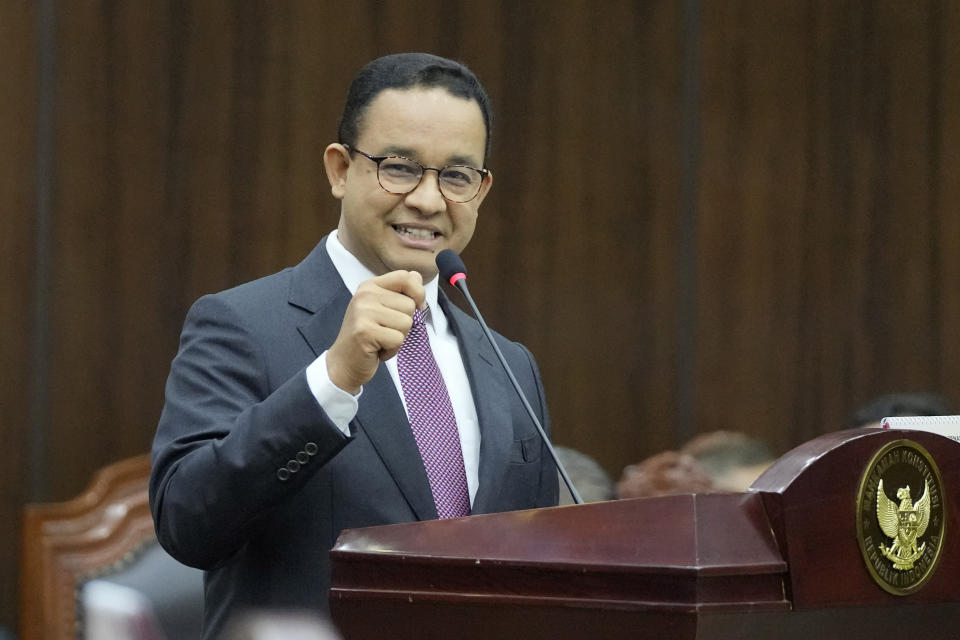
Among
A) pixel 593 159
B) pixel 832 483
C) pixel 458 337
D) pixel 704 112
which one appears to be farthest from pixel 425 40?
pixel 832 483

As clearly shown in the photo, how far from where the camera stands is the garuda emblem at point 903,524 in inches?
49.7

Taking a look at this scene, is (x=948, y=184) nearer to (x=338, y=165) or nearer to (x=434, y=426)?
(x=338, y=165)

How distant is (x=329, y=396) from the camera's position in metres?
1.56

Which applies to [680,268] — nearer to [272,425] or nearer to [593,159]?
[593,159]

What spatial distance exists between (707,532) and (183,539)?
2.35ft

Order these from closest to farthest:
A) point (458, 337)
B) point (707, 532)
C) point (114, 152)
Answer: point (707, 532) < point (458, 337) < point (114, 152)

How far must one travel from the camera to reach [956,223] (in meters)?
4.65

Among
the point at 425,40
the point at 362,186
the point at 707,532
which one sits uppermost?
the point at 425,40

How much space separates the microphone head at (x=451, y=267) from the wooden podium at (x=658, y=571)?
1.72 ft

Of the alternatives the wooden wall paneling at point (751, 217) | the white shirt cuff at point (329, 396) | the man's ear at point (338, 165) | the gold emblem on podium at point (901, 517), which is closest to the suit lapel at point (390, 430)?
the white shirt cuff at point (329, 396)

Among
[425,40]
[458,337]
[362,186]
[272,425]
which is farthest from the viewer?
[425,40]

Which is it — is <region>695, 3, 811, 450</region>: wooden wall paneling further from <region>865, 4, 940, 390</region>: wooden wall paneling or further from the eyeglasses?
the eyeglasses

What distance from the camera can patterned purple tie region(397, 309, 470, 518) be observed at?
6.01 feet

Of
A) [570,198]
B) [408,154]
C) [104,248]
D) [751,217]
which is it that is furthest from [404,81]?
[751,217]
